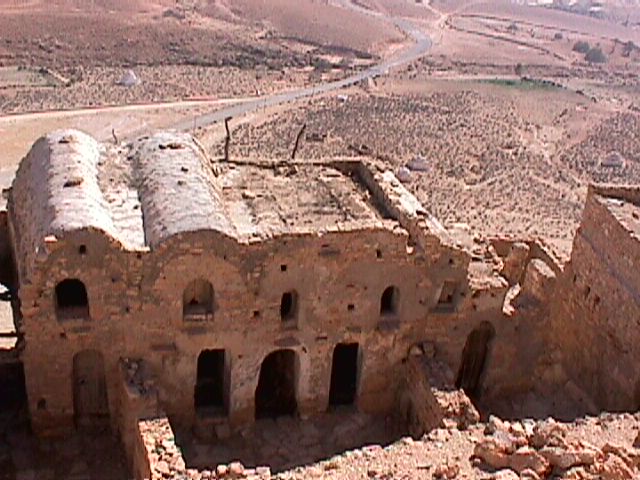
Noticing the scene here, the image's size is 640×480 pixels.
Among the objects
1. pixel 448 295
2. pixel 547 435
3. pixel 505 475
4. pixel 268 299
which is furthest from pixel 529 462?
pixel 268 299

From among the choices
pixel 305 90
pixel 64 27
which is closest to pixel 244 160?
pixel 305 90

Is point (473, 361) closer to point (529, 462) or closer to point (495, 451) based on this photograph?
point (495, 451)

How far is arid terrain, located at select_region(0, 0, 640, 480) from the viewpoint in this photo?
15008 millimetres

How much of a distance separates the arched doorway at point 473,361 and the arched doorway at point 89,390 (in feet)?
29.0

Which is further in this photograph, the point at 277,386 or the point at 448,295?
the point at 277,386

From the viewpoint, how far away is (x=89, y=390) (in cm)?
1805

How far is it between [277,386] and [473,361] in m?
5.23

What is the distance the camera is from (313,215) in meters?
19.0

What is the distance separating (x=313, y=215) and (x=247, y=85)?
5189 centimetres

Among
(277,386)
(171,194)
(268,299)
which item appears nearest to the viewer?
(171,194)

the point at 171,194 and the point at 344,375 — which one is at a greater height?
the point at 171,194

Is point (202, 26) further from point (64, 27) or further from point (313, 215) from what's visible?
point (313, 215)

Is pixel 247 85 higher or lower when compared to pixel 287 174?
lower

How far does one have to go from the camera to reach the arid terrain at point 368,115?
49.2 ft
